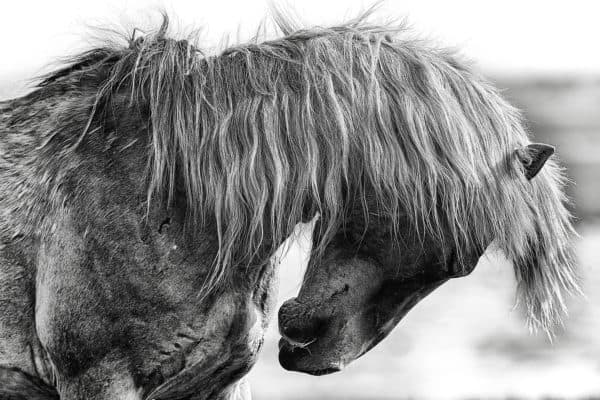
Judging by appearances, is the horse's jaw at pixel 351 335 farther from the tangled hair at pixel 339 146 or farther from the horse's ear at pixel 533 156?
the horse's ear at pixel 533 156

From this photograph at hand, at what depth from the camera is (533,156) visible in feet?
9.00

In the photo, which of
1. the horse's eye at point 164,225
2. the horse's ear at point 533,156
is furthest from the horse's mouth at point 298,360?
the horse's ear at point 533,156

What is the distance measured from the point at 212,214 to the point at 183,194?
0.10 metres

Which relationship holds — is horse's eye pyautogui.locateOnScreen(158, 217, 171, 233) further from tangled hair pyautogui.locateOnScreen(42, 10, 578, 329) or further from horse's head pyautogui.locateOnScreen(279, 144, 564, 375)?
horse's head pyautogui.locateOnScreen(279, 144, 564, 375)

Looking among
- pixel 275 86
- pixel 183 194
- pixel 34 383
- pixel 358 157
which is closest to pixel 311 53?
pixel 275 86

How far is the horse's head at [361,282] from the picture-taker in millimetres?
2752

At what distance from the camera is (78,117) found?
9.55ft

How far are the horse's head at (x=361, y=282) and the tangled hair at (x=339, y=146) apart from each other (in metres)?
0.05

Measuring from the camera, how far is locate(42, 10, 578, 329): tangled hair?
269cm

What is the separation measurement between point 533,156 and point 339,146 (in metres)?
0.48

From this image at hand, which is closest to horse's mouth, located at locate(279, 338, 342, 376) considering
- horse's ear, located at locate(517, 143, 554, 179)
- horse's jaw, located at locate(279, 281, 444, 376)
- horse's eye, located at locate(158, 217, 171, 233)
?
horse's jaw, located at locate(279, 281, 444, 376)

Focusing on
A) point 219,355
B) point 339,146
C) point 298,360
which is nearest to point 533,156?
point 339,146

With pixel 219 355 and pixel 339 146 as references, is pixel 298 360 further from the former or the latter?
pixel 339 146

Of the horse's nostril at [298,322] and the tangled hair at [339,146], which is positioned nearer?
the tangled hair at [339,146]
